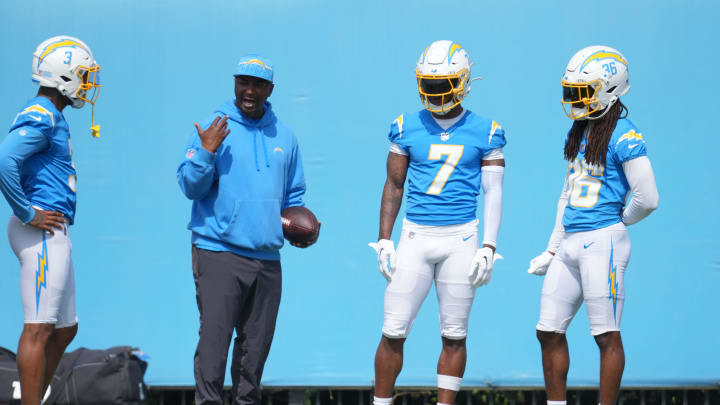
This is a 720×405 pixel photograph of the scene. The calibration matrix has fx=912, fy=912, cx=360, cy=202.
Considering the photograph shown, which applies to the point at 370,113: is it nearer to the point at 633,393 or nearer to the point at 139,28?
the point at 139,28

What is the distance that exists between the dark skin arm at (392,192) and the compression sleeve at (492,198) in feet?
1.16

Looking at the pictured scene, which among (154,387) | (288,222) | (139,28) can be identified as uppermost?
(139,28)

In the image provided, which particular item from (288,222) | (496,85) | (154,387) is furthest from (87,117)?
(496,85)

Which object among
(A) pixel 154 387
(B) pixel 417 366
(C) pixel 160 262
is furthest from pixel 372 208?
(A) pixel 154 387

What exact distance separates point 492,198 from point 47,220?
5.99ft

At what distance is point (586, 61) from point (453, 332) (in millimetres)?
1252

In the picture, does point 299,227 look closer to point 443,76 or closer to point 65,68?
point 443,76

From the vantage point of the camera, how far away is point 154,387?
4.92 m

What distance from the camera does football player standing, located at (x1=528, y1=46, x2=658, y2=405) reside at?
369 cm

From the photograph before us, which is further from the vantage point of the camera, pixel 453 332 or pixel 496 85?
pixel 496 85

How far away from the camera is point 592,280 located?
3.71 metres

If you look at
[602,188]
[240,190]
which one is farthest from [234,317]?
[602,188]

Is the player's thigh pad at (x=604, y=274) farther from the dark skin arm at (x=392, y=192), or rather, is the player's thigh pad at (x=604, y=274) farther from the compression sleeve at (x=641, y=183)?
the dark skin arm at (x=392, y=192)

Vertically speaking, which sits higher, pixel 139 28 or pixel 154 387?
pixel 139 28
